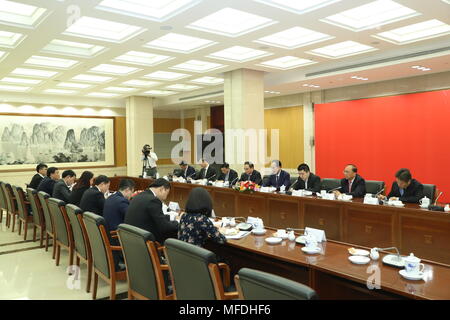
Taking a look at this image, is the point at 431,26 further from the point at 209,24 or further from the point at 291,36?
the point at 209,24

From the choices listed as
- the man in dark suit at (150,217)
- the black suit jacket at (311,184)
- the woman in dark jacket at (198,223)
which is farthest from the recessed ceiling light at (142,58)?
the woman in dark jacket at (198,223)

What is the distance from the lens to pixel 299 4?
4.64m

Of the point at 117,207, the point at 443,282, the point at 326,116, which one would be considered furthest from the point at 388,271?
the point at 326,116

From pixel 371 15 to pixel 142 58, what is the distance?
14.0ft

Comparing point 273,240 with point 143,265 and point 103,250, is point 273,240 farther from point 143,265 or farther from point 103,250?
point 103,250

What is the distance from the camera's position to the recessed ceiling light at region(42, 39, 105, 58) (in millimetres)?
6320

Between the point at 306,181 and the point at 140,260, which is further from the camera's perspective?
the point at 306,181

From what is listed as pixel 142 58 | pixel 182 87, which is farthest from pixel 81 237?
pixel 182 87

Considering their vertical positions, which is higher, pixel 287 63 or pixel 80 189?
→ pixel 287 63

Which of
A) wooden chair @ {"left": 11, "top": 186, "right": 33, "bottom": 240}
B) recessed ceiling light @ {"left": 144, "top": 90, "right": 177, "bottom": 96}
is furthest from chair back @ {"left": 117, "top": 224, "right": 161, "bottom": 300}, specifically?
recessed ceiling light @ {"left": 144, "top": 90, "right": 177, "bottom": 96}

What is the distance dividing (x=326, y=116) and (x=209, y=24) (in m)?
5.56

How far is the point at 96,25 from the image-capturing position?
217 inches

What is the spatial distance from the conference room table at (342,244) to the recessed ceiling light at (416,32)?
307 cm

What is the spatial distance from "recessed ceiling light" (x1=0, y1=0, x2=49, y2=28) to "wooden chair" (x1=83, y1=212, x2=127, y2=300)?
3.03 metres
